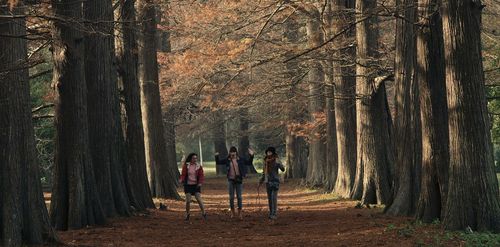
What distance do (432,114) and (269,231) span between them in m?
4.01

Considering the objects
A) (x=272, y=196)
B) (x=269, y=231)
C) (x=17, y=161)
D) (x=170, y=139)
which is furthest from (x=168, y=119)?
(x=17, y=161)

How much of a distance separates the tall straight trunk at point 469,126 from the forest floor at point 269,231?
72 centimetres

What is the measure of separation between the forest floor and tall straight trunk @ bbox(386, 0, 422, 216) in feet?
2.26

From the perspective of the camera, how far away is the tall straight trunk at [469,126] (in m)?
13.9

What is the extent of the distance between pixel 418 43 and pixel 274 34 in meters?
22.9

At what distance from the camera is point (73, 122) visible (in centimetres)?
1619

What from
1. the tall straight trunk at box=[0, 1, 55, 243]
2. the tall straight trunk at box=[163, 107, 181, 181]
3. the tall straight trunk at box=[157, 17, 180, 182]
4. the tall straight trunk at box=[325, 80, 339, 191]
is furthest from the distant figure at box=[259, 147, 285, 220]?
the tall straight trunk at box=[163, 107, 181, 181]

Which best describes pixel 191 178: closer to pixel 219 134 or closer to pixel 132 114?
pixel 132 114

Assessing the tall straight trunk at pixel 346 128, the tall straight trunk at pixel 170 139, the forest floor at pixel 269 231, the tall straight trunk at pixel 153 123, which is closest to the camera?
the forest floor at pixel 269 231

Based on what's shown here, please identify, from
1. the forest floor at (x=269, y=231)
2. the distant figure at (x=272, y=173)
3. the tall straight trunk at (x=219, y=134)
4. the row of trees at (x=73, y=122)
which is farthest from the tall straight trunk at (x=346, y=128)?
the tall straight trunk at (x=219, y=134)

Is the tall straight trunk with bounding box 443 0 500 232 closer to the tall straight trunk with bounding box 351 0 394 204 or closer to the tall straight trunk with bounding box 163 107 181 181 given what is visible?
the tall straight trunk with bounding box 351 0 394 204

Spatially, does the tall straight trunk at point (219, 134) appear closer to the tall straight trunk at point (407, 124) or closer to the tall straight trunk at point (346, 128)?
the tall straight trunk at point (346, 128)

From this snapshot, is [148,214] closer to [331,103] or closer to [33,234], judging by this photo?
[33,234]

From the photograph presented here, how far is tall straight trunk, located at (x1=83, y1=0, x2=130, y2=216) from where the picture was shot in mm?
18766
